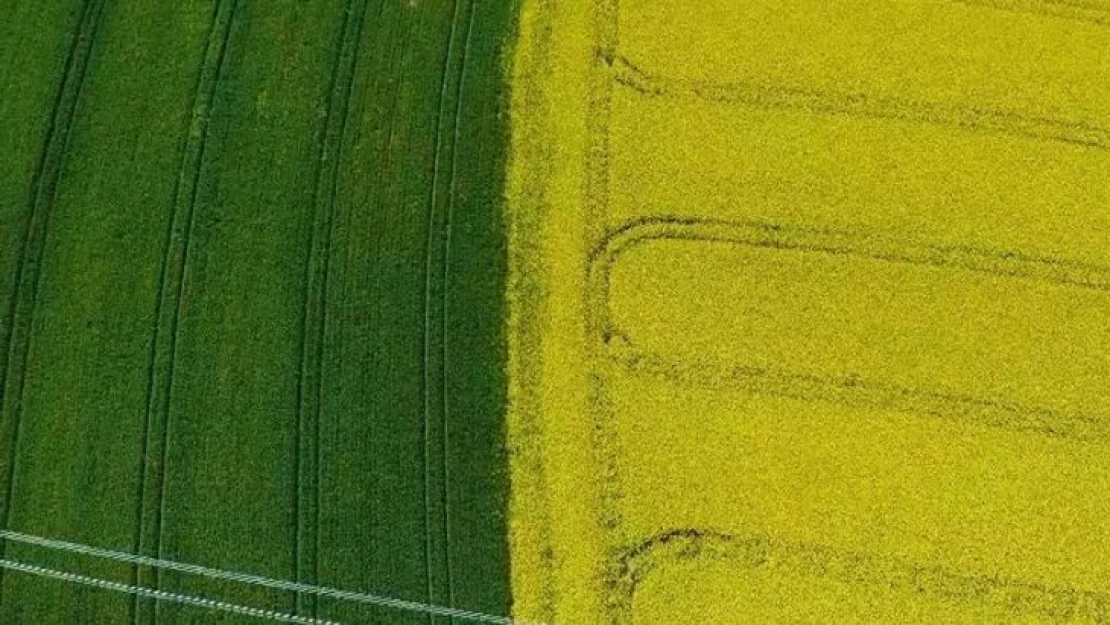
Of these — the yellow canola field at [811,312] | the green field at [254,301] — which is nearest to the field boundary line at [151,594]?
the green field at [254,301]

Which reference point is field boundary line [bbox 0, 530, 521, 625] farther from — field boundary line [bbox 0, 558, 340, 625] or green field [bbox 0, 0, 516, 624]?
field boundary line [bbox 0, 558, 340, 625]

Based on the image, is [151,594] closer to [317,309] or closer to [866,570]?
[317,309]

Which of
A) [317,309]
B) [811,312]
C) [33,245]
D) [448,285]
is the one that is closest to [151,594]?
[317,309]

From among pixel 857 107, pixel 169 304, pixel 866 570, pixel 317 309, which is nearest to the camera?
pixel 866 570

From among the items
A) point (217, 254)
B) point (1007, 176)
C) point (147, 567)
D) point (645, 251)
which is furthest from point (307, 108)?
point (1007, 176)

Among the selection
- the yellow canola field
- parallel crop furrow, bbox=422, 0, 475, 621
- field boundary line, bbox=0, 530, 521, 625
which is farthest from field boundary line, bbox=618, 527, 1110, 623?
parallel crop furrow, bbox=422, 0, 475, 621

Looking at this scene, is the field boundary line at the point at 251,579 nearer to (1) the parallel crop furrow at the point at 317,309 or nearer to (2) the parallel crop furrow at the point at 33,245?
(1) the parallel crop furrow at the point at 317,309

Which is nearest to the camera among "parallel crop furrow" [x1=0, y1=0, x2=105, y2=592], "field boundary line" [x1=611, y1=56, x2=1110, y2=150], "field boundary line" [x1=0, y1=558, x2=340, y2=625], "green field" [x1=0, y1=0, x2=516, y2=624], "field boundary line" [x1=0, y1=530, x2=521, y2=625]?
"field boundary line" [x1=0, y1=558, x2=340, y2=625]
